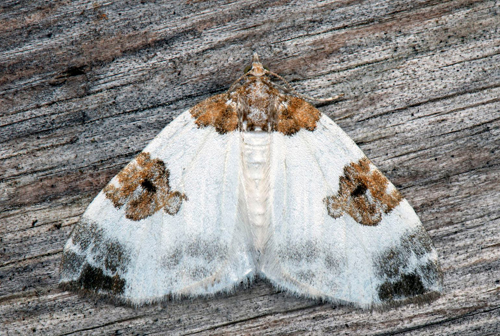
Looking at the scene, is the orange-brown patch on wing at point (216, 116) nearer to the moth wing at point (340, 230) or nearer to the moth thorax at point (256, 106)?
the moth thorax at point (256, 106)

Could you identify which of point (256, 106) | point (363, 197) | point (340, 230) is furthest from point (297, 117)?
point (340, 230)

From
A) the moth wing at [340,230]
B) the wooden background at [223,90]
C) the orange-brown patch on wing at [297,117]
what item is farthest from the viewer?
the wooden background at [223,90]

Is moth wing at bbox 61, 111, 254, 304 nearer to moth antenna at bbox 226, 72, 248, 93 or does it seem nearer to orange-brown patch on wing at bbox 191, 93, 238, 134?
orange-brown patch on wing at bbox 191, 93, 238, 134

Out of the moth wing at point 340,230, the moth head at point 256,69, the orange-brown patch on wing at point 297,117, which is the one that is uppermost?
the moth head at point 256,69

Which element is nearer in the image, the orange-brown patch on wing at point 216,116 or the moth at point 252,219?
the moth at point 252,219

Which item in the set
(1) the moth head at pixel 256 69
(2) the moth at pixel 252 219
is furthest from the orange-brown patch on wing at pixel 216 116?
(1) the moth head at pixel 256 69

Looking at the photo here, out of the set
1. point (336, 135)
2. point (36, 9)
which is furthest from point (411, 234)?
point (36, 9)

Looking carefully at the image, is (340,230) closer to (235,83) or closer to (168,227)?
(168,227)

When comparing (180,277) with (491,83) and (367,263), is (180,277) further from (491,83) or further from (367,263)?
(491,83)
